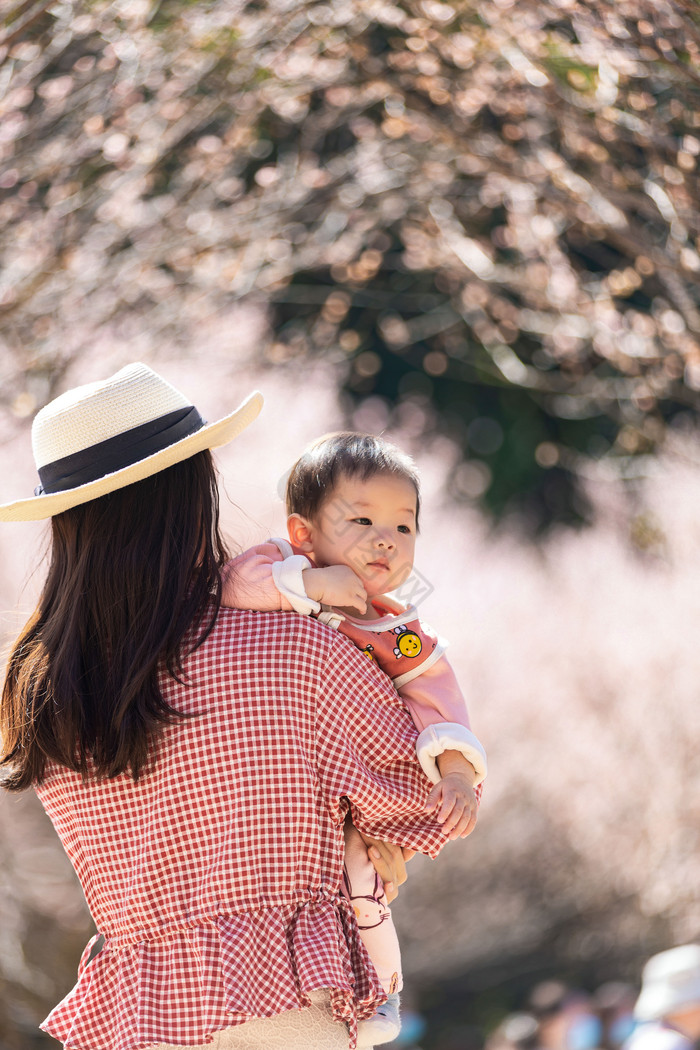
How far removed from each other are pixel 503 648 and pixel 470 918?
96 cm

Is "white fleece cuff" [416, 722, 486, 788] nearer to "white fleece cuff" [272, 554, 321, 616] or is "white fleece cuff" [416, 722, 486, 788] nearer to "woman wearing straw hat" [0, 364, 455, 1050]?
"woman wearing straw hat" [0, 364, 455, 1050]

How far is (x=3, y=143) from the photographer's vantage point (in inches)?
112

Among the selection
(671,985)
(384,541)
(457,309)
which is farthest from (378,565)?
(457,309)

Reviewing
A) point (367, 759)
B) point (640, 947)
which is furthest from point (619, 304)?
point (367, 759)

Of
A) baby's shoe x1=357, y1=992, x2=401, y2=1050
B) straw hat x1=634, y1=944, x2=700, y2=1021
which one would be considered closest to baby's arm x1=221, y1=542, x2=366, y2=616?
baby's shoe x1=357, y1=992, x2=401, y2=1050

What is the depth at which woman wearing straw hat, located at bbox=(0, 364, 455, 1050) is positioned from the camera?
114 cm

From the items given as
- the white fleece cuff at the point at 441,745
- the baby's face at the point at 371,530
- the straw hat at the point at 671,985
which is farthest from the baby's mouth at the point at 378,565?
the straw hat at the point at 671,985

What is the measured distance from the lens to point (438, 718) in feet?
4.25

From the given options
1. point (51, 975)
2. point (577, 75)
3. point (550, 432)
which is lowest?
point (550, 432)

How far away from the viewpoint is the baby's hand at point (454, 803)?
48.4 inches

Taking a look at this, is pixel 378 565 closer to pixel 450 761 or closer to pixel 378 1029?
pixel 450 761

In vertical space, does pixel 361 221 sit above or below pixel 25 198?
below

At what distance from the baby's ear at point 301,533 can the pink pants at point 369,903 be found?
35 centimetres

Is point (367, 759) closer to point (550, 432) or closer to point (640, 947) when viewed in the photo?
point (640, 947)
